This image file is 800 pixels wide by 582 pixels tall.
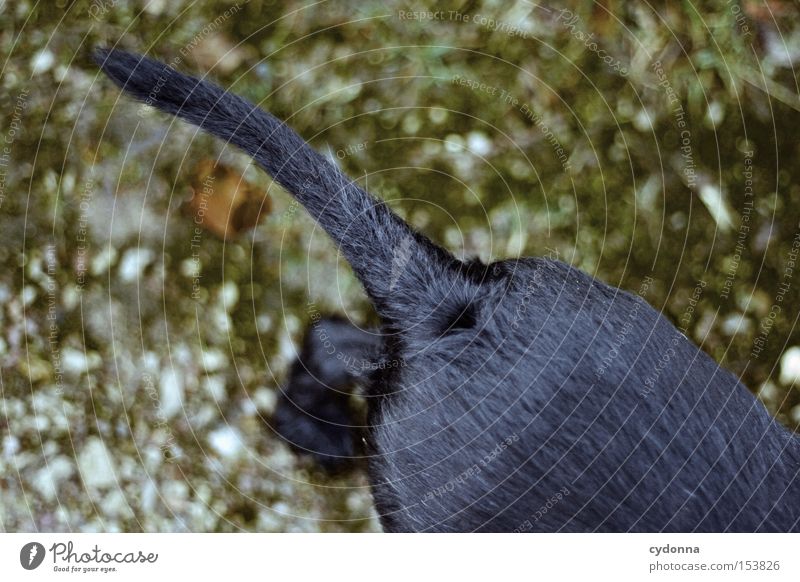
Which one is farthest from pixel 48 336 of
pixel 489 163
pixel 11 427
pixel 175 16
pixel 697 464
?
pixel 697 464

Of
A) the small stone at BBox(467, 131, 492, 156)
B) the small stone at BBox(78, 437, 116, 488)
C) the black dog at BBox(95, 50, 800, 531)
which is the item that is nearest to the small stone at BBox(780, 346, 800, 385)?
the black dog at BBox(95, 50, 800, 531)

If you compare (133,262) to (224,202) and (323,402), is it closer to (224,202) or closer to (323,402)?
(224,202)

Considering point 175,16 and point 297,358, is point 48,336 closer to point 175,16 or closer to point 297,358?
point 297,358

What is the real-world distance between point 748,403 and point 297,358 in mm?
766

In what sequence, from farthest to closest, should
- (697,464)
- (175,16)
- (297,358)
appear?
(297,358), (175,16), (697,464)

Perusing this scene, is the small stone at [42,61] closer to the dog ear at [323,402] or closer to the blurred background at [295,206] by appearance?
the blurred background at [295,206]

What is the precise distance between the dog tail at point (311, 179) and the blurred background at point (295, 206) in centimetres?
20
